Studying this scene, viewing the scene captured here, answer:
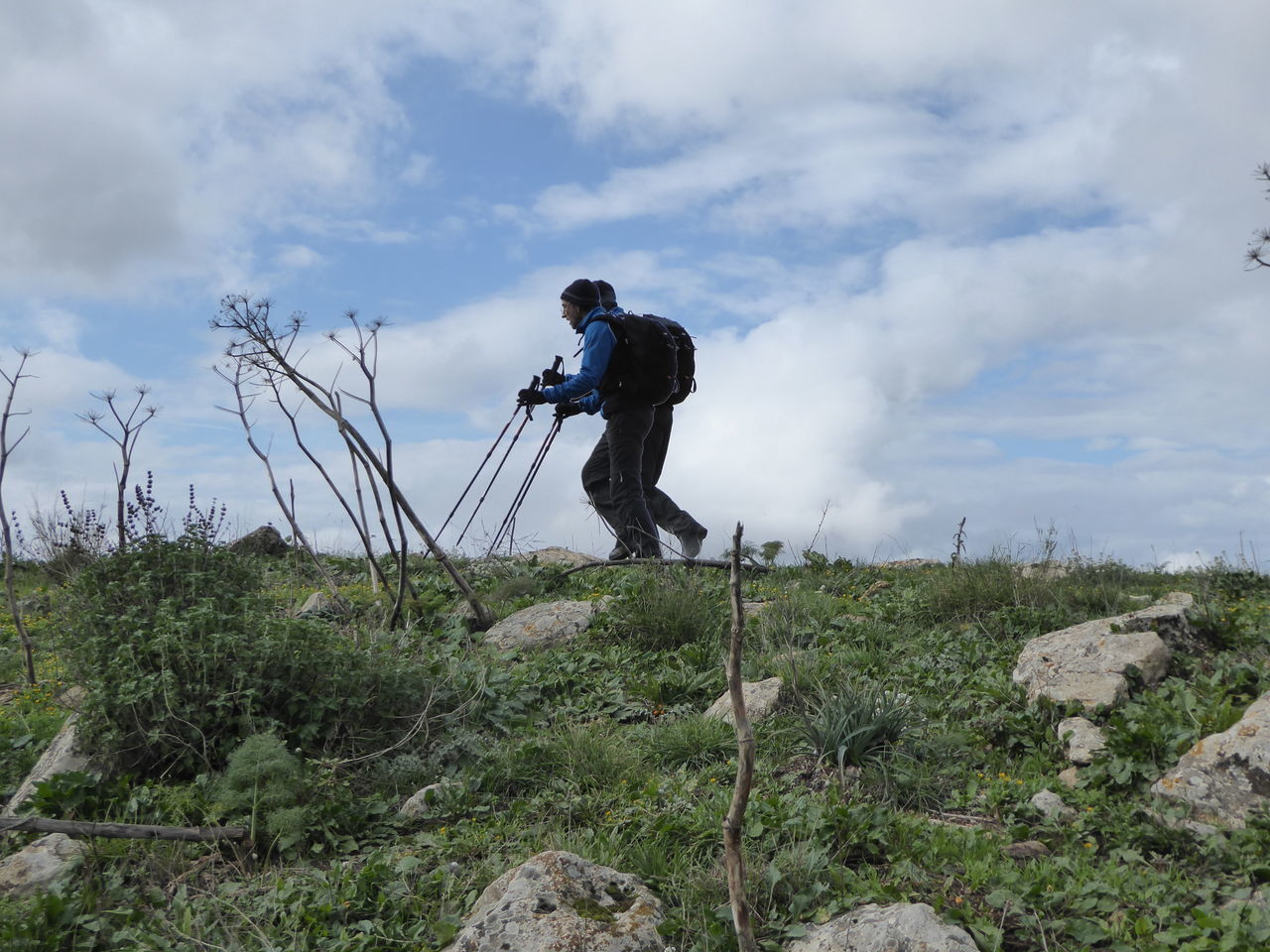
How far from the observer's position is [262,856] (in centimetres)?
507

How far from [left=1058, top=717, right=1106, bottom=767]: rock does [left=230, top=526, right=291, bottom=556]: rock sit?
31.6 feet

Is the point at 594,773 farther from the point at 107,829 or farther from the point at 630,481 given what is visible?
the point at 630,481

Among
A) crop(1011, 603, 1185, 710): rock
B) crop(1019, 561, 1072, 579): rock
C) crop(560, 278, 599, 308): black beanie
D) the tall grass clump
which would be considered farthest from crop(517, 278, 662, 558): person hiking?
crop(1011, 603, 1185, 710): rock

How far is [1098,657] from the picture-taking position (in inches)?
254

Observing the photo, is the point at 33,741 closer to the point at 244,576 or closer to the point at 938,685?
the point at 244,576

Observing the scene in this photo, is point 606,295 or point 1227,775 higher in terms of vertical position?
point 606,295

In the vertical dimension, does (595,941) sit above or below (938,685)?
below

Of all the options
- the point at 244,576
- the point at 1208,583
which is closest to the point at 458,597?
the point at 244,576

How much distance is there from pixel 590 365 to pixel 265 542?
5.56 meters

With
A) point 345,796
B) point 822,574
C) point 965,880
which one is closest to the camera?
point 965,880

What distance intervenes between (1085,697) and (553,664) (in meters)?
3.55

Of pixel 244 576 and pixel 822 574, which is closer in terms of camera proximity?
pixel 244 576

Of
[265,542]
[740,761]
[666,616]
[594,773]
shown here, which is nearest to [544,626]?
[666,616]

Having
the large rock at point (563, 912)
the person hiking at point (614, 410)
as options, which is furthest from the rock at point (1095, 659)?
the person hiking at point (614, 410)
